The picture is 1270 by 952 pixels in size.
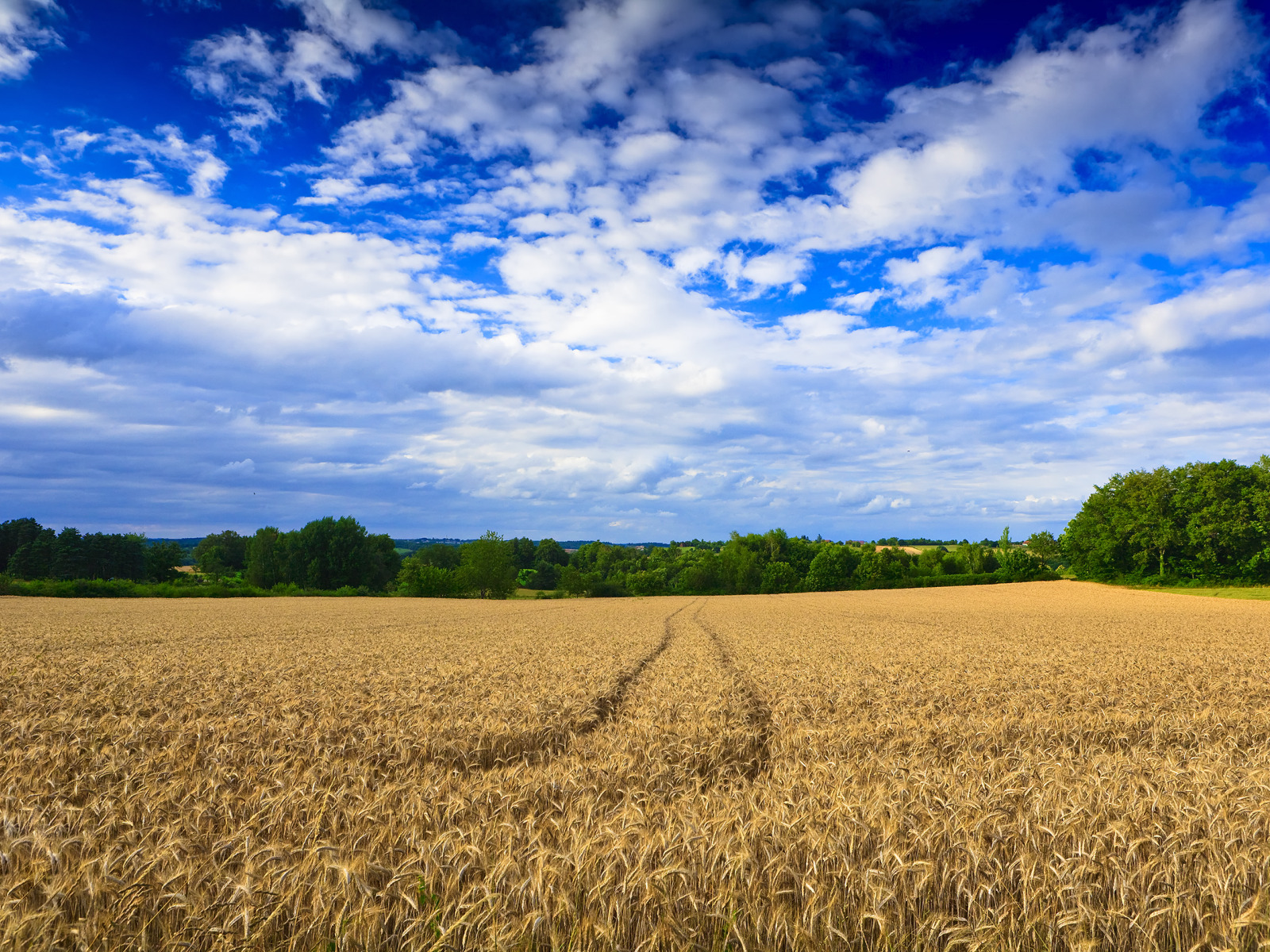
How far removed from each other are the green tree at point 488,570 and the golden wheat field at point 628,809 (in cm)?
7395

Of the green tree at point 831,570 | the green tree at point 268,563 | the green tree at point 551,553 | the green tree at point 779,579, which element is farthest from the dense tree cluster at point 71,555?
the green tree at point 831,570

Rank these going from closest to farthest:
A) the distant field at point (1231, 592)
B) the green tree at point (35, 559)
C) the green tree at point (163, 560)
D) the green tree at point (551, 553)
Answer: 1. the distant field at point (1231, 592)
2. the green tree at point (35, 559)
3. the green tree at point (163, 560)
4. the green tree at point (551, 553)

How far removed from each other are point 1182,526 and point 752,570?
52.4m

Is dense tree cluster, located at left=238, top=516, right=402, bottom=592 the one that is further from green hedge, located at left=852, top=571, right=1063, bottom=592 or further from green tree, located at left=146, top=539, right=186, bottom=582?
green hedge, located at left=852, top=571, right=1063, bottom=592

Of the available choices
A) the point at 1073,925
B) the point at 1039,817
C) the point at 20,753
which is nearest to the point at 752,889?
the point at 1073,925

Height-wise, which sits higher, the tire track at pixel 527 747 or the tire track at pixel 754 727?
the tire track at pixel 527 747

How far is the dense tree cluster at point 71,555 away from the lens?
9025 cm

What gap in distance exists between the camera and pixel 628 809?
4.80m

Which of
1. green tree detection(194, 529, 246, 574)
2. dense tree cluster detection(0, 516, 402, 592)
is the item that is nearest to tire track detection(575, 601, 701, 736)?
dense tree cluster detection(0, 516, 402, 592)

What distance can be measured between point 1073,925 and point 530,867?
118 inches

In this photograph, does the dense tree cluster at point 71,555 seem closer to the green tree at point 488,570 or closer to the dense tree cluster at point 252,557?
the dense tree cluster at point 252,557

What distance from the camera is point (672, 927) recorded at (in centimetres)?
317

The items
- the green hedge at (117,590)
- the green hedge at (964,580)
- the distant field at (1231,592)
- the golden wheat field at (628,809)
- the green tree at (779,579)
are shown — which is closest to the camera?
the golden wheat field at (628,809)

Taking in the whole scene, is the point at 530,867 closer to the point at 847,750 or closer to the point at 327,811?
the point at 327,811
